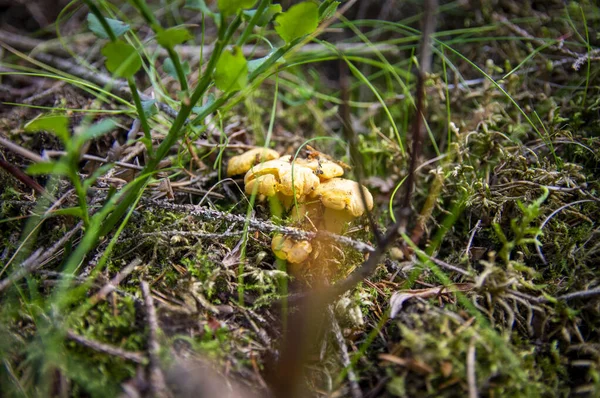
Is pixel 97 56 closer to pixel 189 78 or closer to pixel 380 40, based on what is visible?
pixel 189 78

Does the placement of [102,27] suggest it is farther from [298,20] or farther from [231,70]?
[298,20]

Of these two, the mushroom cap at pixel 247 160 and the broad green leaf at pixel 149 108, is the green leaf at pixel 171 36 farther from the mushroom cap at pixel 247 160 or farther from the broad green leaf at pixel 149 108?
the mushroom cap at pixel 247 160

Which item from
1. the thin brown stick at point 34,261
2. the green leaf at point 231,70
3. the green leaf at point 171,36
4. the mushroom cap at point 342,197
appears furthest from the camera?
the mushroom cap at point 342,197

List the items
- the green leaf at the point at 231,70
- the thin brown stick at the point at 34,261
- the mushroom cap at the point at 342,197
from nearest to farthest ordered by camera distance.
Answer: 1. the green leaf at the point at 231,70
2. the thin brown stick at the point at 34,261
3. the mushroom cap at the point at 342,197

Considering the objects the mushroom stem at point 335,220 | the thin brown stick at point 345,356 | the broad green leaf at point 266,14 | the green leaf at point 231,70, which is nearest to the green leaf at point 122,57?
the green leaf at point 231,70

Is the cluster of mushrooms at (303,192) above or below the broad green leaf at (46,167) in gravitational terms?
below

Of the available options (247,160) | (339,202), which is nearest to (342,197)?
(339,202)

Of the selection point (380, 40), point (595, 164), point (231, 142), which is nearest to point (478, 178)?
point (595, 164)
